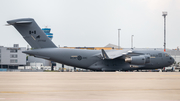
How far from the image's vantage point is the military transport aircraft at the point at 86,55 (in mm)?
35562

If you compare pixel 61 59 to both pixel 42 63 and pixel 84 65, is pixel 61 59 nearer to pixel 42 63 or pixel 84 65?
pixel 84 65

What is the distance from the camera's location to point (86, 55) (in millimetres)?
36844

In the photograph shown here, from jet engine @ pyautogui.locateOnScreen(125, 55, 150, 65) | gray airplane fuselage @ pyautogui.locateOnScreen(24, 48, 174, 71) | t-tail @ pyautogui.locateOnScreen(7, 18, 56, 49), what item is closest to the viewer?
t-tail @ pyautogui.locateOnScreen(7, 18, 56, 49)

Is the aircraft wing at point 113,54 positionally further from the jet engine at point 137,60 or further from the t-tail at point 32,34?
the t-tail at point 32,34

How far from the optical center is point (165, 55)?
38.3 metres

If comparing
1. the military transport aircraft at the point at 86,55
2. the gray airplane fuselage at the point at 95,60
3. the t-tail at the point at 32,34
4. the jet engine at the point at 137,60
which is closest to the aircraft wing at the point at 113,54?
the military transport aircraft at the point at 86,55

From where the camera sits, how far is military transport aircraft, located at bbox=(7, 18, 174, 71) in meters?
35.6

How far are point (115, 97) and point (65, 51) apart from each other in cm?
2775

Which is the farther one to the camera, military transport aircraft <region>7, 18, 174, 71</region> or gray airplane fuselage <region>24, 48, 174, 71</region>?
gray airplane fuselage <region>24, 48, 174, 71</region>

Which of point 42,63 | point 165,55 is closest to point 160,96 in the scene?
point 165,55

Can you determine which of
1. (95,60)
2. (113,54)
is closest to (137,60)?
(113,54)

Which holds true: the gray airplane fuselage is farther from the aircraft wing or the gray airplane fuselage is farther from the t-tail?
the t-tail

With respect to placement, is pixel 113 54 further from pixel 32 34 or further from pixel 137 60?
pixel 32 34

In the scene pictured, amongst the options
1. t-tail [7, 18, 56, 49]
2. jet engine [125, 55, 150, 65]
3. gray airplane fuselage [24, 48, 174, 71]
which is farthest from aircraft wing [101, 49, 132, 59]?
t-tail [7, 18, 56, 49]
